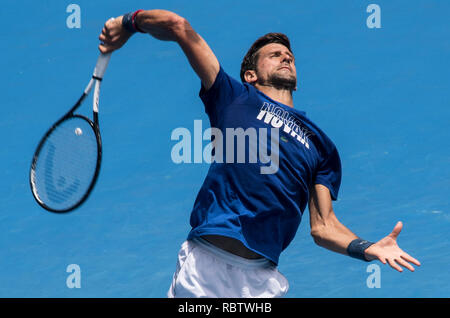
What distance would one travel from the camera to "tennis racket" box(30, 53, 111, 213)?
160 inches

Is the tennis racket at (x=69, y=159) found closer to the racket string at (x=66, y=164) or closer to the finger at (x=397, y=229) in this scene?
the racket string at (x=66, y=164)

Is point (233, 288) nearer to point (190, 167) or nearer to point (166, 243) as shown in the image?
point (166, 243)

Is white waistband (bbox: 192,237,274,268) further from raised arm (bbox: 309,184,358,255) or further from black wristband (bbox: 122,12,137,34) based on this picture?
black wristband (bbox: 122,12,137,34)

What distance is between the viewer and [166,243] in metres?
7.25

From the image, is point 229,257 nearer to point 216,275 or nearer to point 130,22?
point 216,275

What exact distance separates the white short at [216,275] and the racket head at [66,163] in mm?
602

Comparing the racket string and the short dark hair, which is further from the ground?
the short dark hair

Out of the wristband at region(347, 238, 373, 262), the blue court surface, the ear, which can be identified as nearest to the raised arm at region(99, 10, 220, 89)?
the ear

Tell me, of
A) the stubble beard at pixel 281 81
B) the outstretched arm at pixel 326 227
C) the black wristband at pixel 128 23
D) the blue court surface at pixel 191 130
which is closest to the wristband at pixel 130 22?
the black wristband at pixel 128 23

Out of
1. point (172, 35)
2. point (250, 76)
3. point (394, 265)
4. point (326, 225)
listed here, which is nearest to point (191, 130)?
point (250, 76)

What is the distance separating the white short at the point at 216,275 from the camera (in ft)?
12.9

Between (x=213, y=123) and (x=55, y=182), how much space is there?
0.83 metres

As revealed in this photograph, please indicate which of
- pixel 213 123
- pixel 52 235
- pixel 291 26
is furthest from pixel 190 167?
pixel 213 123

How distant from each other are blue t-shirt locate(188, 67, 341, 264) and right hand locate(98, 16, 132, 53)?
1.58 ft
